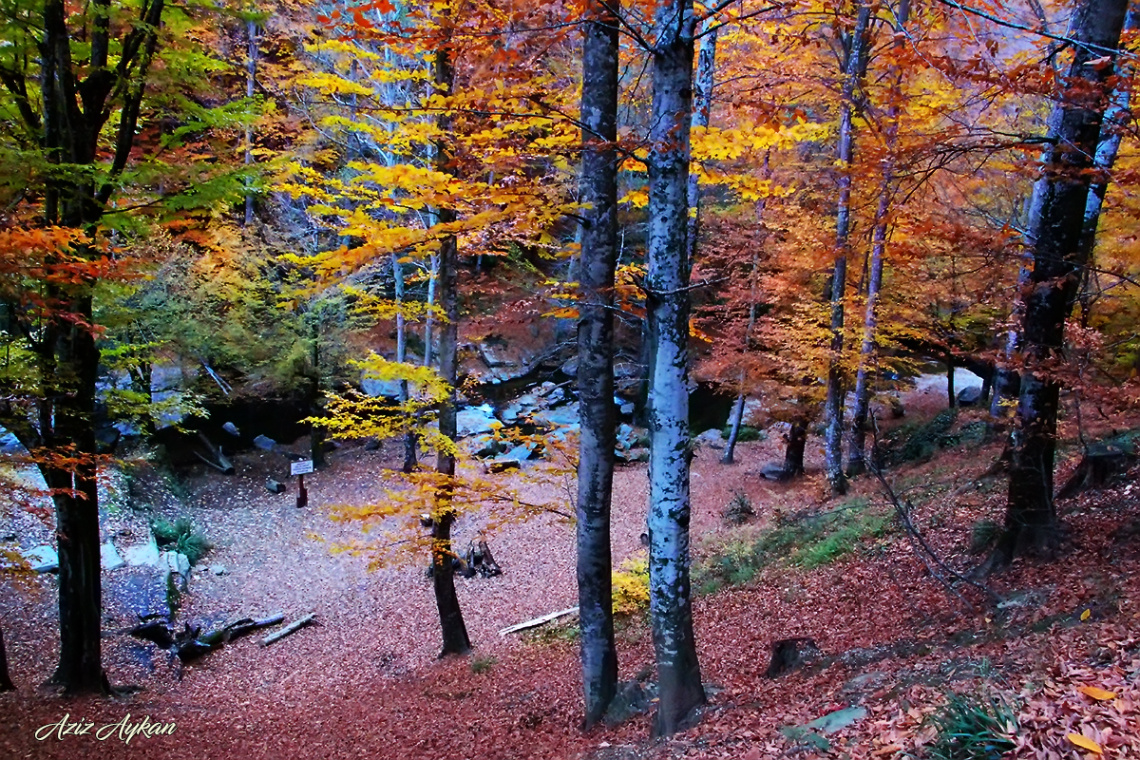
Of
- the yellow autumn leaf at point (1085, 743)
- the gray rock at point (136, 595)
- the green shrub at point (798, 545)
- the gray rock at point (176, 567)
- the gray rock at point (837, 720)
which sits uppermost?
the yellow autumn leaf at point (1085, 743)

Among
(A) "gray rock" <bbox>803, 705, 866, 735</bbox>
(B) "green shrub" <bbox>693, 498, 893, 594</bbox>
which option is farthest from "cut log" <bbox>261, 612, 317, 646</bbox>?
(A) "gray rock" <bbox>803, 705, 866, 735</bbox>

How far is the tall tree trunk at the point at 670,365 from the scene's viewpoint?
485 centimetres

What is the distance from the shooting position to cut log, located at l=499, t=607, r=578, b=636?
1141 centimetres

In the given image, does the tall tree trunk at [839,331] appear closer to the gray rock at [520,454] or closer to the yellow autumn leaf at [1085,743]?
the yellow autumn leaf at [1085,743]

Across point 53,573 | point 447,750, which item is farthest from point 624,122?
point 53,573

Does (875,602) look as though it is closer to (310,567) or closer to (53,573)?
(310,567)

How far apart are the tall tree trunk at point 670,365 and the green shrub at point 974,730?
6.31 ft

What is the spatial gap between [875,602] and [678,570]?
11.7 feet

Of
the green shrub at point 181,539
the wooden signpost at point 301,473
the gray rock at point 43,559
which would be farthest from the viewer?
the wooden signpost at point 301,473

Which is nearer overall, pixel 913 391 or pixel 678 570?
pixel 678 570

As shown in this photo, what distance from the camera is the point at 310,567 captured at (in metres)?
15.1

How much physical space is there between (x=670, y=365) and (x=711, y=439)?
1855 cm

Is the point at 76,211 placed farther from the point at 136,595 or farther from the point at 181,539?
the point at 181,539

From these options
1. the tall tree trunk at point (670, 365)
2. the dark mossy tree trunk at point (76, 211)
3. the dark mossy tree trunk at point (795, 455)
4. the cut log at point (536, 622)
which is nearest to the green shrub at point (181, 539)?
the dark mossy tree trunk at point (76, 211)
